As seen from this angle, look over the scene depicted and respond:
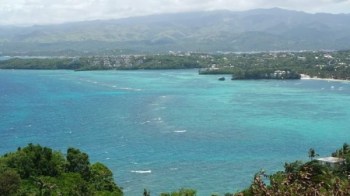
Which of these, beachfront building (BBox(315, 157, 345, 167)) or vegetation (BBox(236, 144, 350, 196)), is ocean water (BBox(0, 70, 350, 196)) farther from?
vegetation (BBox(236, 144, 350, 196))

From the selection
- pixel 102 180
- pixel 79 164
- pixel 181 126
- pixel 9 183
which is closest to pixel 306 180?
pixel 102 180

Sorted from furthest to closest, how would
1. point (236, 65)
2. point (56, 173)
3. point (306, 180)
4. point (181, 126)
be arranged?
1. point (236, 65)
2. point (181, 126)
3. point (56, 173)
4. point (306, 180)

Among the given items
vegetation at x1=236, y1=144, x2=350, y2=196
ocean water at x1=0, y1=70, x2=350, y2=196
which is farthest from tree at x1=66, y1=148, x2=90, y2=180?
vegetation at x1=236, y1=144, x2=350, y2=196

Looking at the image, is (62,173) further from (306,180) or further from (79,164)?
(306,180)

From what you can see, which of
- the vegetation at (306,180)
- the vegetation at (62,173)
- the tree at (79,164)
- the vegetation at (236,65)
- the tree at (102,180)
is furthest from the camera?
the vegetation at (236,65)

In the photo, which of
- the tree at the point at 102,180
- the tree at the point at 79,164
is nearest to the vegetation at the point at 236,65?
the tree at the point at 102,180

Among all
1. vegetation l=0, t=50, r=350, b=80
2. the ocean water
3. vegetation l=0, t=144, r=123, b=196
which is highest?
vegetation l=0, t=50, r=350, b=80

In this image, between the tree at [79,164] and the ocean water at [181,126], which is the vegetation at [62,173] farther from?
the ocean water at [181,126]
